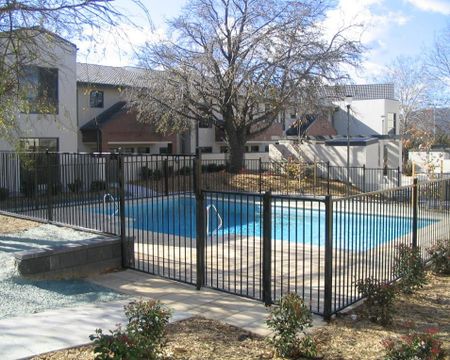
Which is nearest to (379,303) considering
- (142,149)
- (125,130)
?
(125,130)

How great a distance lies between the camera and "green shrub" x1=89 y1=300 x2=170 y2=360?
3824 mm

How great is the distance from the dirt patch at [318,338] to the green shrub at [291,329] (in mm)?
144

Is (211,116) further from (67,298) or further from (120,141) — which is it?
(67,298)

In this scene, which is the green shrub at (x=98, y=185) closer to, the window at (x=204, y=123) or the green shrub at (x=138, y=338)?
the green shrub at (x=138, y=338)

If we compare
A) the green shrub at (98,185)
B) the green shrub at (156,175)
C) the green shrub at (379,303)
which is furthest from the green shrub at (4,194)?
the green shrub at (379,303)

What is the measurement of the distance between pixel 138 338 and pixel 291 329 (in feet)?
4.94

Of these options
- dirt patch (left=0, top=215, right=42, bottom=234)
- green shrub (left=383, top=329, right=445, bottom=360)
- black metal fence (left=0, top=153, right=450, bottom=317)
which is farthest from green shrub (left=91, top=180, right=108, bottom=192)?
green shrub (left=383, top=329, right=445, bottom=360)

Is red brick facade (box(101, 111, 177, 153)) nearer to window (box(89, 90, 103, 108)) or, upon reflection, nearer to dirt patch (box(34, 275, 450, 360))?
window (box(89, 90, 103, 108))

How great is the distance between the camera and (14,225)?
11.1m

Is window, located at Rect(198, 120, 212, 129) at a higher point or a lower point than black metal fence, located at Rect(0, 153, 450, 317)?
higher

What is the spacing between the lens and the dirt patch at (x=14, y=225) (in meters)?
10.5

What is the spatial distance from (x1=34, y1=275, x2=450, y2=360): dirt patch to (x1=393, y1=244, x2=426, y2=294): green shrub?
63 centimetres

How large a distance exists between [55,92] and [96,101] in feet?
30.3

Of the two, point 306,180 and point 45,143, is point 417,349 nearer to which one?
point 45,143
